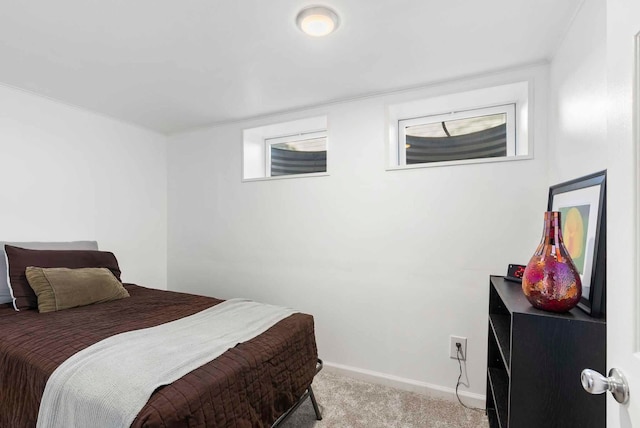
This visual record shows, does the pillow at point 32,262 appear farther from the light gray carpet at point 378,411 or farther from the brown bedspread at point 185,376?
the light gray carpet at point 378,411

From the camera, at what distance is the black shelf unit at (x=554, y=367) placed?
1.00 metres

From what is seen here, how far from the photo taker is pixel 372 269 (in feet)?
7.93

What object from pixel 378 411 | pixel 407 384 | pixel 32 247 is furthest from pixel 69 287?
pixel 407 384

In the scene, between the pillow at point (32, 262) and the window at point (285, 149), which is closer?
the pillow at point (32, 262)

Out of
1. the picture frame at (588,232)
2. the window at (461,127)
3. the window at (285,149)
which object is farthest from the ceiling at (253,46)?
the picture frame at (588,232)

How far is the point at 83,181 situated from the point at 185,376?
93.3 inches

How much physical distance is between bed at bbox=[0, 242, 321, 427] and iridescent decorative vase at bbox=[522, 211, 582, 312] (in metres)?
1.16

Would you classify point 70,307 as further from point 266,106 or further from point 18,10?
point 266,106

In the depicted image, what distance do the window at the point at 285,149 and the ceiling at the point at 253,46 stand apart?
447mm

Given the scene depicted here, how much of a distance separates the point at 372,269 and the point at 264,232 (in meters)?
1.06

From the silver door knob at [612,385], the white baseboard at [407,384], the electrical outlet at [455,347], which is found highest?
the silver door knob at [612,385]

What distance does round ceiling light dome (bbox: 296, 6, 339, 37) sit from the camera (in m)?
1.46

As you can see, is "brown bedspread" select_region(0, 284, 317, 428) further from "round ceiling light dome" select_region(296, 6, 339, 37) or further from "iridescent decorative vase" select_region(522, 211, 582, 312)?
"round ceiling light dome" select_region(296, 6, 339, 37)

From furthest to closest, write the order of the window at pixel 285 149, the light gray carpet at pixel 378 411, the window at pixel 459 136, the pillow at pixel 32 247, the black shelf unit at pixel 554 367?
the window at pixel 285 149 → the window at pixel 459 136 → the pillow at pixel 32 247 → the light gray carpet at pixel 378 411 → the black shelf unit at pixel 554 367
